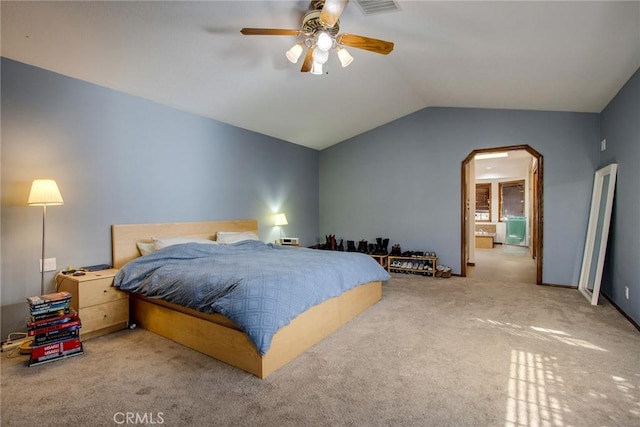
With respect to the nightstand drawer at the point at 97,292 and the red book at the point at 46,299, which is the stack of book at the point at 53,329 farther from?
the nightstand drawer at the point at 97,292

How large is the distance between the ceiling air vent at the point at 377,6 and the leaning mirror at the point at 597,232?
10.7 feet

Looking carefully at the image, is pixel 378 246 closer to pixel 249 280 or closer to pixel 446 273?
pixel 446 273

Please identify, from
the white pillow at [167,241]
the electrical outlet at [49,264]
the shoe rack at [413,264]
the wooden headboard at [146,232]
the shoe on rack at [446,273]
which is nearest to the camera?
the electrical outlet at [49,264]

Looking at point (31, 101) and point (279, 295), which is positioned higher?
point (31, 101)

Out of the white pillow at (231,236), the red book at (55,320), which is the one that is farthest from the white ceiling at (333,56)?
the red book at (55,320)

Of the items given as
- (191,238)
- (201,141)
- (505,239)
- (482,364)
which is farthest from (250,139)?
→ (505,239)

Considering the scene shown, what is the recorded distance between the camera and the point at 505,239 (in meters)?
10.1

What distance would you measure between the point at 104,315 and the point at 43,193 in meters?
1.23

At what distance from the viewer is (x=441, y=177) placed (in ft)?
18.1

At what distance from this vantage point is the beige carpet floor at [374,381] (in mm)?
1753

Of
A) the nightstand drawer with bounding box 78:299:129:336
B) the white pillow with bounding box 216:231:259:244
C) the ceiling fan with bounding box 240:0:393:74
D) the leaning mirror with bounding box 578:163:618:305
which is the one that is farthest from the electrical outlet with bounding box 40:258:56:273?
the leaning mirror with bounding box 578:163:618:305

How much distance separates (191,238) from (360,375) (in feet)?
9.01

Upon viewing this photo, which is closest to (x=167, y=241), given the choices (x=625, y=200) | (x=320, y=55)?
(x=320, y=55)

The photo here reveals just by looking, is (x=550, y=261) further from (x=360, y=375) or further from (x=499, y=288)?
(x=360, y=375)
